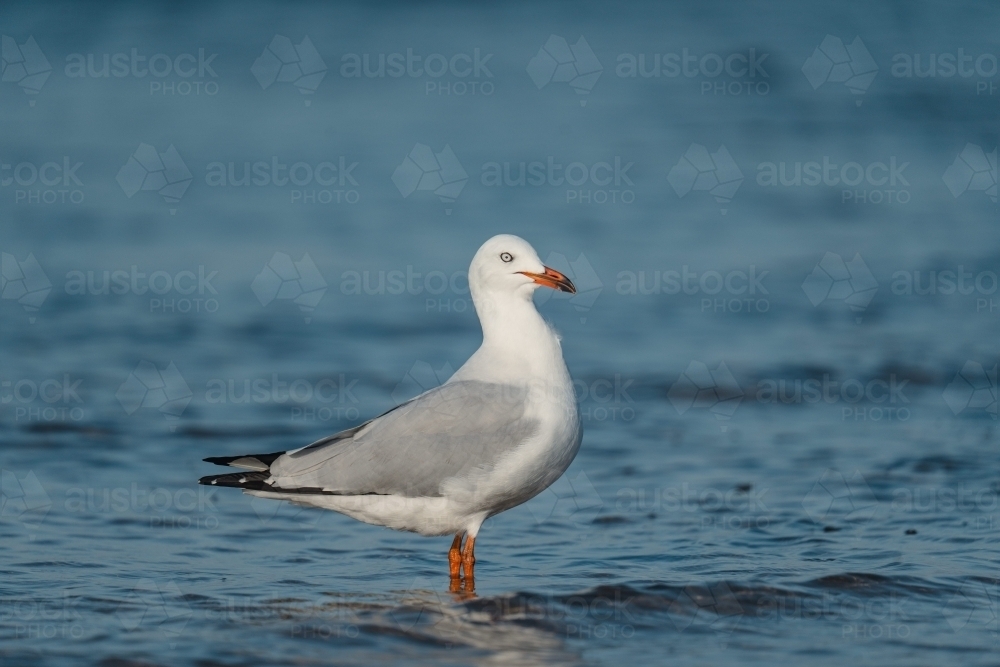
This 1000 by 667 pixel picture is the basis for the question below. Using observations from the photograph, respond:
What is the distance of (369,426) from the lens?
6.68m

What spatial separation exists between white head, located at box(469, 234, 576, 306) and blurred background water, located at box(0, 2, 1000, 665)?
1.50 m

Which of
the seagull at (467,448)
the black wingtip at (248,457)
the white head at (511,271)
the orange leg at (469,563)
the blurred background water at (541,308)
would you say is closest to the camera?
the blurred background water at (541,308)

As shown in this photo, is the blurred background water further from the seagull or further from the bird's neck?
the bird's neck

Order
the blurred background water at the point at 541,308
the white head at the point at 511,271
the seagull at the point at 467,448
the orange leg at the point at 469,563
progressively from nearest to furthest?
the blurred background water at the point at 541,308
the seagull at the point at 467,448
the orange leg at the point at 469,563
the white head at the point at 511,271

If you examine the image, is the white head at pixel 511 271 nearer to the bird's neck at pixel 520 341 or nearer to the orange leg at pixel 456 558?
the bird's neck at pixel 520 341

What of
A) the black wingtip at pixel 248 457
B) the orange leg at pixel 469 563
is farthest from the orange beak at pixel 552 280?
the black wingtip at pixel 248 457

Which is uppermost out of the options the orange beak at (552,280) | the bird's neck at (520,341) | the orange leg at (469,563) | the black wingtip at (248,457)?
the orange beak at (552,280)

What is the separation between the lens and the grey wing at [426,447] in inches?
249

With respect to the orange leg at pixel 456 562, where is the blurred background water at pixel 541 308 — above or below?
above

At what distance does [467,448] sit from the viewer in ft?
20.8

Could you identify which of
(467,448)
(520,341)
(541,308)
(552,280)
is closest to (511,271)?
(552,280)

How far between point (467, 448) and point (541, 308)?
678cm

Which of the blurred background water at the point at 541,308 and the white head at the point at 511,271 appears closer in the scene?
the blurred background water at the point at 541,308

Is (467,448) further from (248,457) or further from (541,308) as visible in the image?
(541,308)
